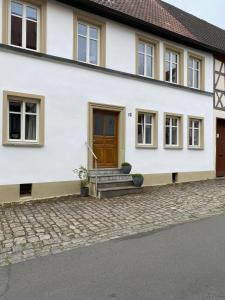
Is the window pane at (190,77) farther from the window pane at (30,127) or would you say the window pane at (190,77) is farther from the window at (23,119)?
the window pane at (30,127)

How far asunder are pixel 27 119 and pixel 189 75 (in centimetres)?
847

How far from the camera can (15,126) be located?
1034 cm

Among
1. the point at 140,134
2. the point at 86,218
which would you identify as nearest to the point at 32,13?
the point at 140,134

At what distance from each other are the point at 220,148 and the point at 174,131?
3.58 m

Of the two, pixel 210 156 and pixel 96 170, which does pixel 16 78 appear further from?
pixel 210 156

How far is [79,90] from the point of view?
1155 cm

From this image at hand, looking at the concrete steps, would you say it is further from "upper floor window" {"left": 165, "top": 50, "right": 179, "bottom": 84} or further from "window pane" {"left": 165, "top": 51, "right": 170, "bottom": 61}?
"window pane" {"left": 165, "top": 51, "right": 170, "bottom": 61}

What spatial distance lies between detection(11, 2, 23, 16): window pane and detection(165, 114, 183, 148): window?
727cm

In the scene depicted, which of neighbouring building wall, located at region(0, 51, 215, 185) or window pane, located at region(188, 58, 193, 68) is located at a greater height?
window pane, located at region(188, 58, 193, 68)

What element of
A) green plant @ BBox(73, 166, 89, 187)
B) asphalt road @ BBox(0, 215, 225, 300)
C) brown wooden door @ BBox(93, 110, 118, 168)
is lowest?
asphalt road @ BBox(0, 215, 225, 300)

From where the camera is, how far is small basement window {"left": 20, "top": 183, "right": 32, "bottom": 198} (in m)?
10.4

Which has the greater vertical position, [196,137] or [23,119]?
[23,119]

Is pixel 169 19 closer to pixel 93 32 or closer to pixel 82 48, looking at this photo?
pixel 93 32

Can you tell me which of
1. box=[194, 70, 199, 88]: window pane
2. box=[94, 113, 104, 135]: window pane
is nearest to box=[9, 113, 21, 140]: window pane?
box=[94, 113, 104, 135]: window pane
